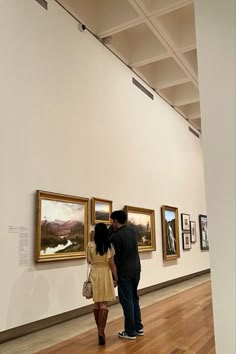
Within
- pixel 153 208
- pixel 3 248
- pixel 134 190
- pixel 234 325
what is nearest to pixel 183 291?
pixel 153 208

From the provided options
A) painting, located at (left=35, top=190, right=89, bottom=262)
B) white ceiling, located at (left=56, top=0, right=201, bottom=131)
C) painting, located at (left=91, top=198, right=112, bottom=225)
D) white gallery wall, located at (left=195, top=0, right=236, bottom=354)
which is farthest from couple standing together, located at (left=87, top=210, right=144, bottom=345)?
white ceiling, located at (left=56, top=0, right=201, bottom=131)

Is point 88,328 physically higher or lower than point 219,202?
lower

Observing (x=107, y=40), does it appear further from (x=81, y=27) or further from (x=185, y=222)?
(x=185, y=222)

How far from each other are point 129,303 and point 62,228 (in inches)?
76.6

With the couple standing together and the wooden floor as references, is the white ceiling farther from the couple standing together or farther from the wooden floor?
the wooden floor

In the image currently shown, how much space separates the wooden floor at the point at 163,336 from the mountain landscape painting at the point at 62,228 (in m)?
1.45

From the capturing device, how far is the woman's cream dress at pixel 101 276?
15.2 ft

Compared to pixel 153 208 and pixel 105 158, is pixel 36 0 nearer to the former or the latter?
pixel 105 158

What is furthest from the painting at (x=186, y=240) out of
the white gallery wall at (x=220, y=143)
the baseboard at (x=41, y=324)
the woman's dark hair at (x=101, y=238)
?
the white gallery wall at (x=220, y=143)

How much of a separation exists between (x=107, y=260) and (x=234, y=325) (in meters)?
2.59

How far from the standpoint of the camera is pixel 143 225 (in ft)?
29.2

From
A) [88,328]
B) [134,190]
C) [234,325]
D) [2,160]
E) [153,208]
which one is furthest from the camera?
[153,208]

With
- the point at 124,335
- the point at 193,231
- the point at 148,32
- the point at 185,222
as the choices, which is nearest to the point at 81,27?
the point at 148,32

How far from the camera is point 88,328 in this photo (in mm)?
5434
